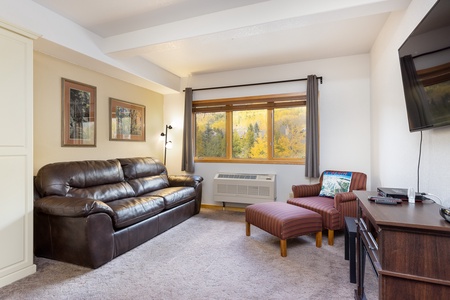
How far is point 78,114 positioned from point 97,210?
1710 millimetres

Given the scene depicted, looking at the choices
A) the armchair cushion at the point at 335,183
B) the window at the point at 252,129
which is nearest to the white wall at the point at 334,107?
the window at the point at 252,129

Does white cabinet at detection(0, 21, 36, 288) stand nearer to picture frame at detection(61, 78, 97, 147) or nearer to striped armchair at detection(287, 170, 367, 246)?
picture frame at detection(61, 78, 97, 147)

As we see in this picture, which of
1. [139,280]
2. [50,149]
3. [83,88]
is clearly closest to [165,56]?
[83,88]

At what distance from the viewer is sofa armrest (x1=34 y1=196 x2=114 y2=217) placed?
2.18 metres

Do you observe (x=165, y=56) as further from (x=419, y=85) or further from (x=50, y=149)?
(x=419, y=85)

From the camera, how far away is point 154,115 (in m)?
4.81

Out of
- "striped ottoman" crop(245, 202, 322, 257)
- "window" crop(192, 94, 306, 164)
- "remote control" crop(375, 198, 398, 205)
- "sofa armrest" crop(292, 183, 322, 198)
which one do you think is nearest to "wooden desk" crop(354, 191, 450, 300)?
"remote control" crop(375, 198, 398, 205)

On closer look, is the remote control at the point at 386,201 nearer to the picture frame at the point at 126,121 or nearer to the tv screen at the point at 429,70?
the tv screen at the point at 429,70

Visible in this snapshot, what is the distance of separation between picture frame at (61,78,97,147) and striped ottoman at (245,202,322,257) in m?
2.57

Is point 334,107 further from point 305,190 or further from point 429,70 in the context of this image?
point 429,70

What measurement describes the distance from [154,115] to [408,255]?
14.8ft

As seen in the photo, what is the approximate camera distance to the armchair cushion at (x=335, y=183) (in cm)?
339

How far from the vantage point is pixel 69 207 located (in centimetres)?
221

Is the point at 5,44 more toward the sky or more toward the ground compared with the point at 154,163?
more toward the sky
